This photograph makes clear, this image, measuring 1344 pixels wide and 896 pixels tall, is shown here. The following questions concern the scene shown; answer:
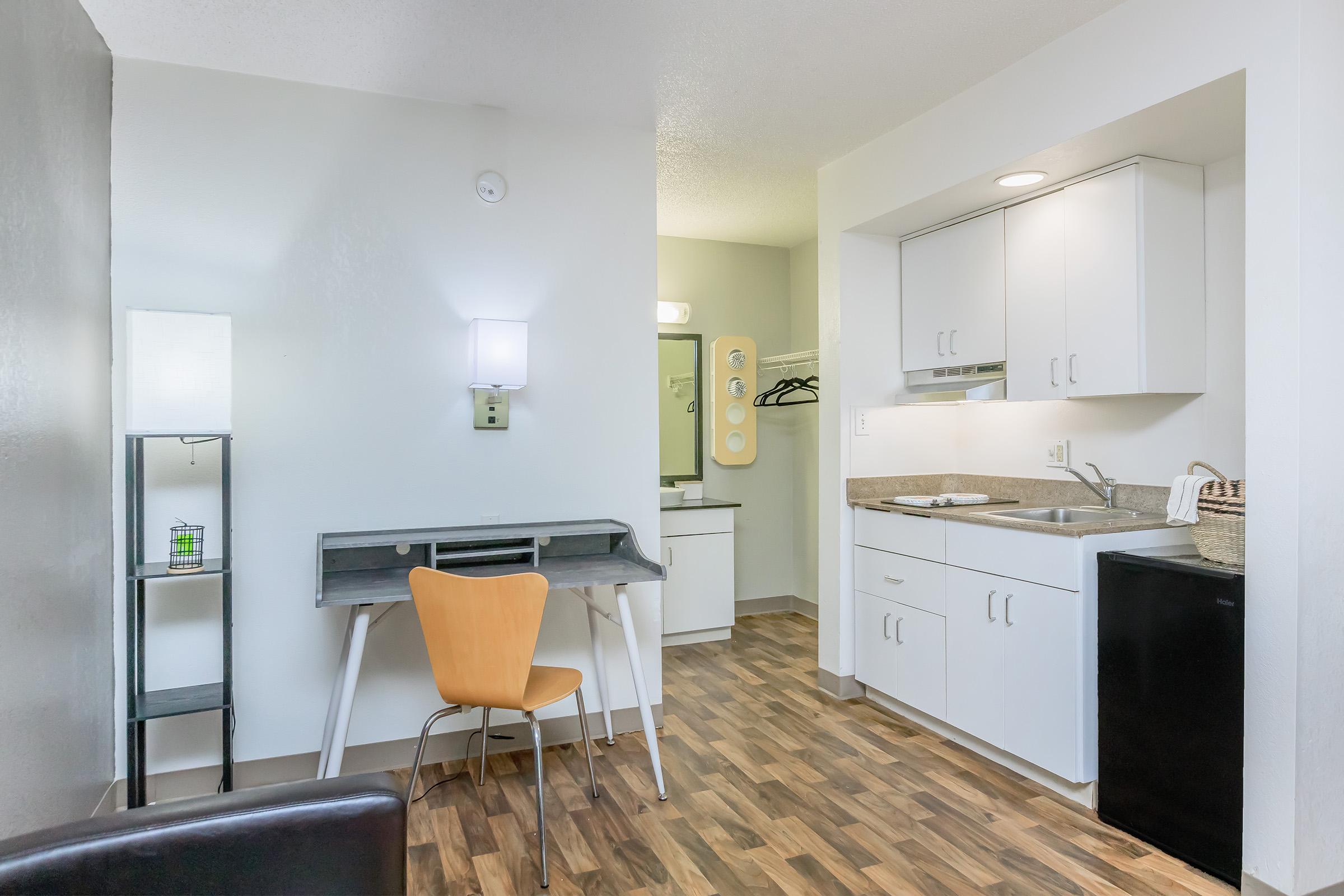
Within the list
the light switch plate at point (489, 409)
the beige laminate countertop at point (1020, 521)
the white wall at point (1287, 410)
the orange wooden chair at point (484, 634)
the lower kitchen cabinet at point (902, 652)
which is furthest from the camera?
the lower kitchen cabinet at point (902, 652)

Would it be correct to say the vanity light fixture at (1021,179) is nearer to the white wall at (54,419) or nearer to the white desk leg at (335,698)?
the white desk leg at (335,698)

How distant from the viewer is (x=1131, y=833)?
7.57 feet

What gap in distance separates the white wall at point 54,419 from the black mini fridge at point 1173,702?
2926 mm

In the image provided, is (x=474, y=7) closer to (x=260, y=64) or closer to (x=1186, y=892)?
(x=260, y=64)

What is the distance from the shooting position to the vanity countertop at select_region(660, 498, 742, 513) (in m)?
4.54

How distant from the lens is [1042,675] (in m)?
2.59

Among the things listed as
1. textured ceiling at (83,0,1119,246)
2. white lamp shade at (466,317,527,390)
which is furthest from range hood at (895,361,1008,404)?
white lamp shade at (466,317,527,390)

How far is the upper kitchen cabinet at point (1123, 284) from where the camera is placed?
259 cm

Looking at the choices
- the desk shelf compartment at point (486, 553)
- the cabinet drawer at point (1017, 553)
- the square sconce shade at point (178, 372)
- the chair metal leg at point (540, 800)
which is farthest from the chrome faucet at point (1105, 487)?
the square sconce shade at point (178, 372)

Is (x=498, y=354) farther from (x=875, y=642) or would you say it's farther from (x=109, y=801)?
(x=875, y=642)

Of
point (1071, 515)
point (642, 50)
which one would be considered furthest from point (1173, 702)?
point (642, 50)

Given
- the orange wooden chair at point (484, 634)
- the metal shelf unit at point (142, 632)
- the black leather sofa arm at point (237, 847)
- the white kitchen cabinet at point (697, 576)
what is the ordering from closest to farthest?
the black leather sofa arm at point (237, 847), the orange wooden chair at point (484, 634), the metal shelf unit at point (142, 632), the white kitchen cabinet at point (697, 576)

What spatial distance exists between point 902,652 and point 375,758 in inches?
84.7

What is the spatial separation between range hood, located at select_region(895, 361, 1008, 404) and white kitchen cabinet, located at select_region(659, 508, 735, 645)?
1470 millimetres
